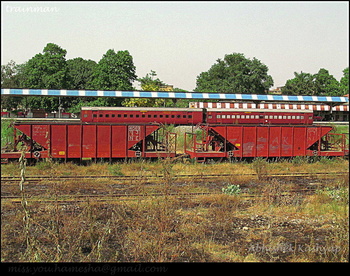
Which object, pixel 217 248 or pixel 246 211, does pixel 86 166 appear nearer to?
pixel 246 211

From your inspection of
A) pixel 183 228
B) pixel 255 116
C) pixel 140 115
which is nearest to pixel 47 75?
pixel 140 115

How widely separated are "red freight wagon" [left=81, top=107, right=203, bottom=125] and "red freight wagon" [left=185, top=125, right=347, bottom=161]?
165 inches

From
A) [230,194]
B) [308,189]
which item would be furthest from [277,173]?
[230,194]

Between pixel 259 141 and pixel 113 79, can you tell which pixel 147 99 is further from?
pixel 259 141

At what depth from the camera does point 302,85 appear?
79812mm

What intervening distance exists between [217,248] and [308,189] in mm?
7600

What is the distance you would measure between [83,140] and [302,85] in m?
70.3

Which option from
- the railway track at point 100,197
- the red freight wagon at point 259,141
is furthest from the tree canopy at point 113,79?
the railway track at point 100,197

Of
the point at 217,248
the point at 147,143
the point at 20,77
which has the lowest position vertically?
the point at 217,248

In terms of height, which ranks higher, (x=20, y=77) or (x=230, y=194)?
(x=20, y=77)

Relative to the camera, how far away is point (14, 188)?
539 inches

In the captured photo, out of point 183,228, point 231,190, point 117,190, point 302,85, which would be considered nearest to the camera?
point 183,228

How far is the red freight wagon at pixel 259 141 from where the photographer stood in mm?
21047

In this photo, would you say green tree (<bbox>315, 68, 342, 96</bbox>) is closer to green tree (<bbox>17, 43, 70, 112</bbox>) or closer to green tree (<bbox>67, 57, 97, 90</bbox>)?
green tree (<bbox>67, 57, 97, 90</bbox>)
